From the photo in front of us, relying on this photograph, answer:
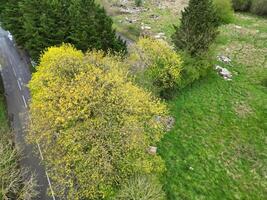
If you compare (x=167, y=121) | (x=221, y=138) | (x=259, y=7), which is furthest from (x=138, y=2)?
(x=221, y=138)

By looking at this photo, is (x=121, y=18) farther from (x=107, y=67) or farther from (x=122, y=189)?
(x=122, y=189)

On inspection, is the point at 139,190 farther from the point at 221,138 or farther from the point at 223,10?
the point at 223,10

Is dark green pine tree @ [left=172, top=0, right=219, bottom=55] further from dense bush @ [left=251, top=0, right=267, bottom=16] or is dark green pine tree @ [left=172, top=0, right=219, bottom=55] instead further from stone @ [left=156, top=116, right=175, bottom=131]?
dense bush @ [left=251, top=0, right=267, bottom=16]

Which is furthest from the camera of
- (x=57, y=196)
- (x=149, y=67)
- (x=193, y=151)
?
(x=149, y=67)

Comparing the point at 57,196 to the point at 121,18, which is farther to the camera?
the point at 121,18

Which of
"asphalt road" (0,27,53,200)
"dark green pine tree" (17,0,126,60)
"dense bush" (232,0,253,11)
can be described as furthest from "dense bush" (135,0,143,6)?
"dark green pine tree" (17,0,126,60)

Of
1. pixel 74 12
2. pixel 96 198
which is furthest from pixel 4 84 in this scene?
pixel 96 198
